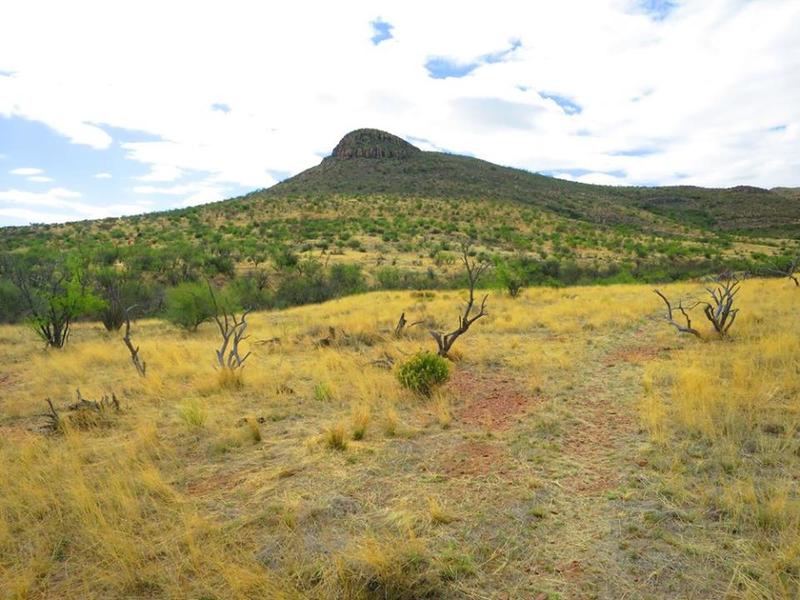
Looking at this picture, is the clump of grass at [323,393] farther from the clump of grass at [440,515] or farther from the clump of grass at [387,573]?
the clump of grass at [387,573]

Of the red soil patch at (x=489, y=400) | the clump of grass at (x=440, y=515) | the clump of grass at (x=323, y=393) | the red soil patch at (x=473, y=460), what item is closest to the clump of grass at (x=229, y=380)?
the clump of grass at (x=323, y=393)

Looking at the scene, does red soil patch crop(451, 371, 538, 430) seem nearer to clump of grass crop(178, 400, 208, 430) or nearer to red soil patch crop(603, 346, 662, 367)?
red soil patch crop(603, 346, 662, 367)

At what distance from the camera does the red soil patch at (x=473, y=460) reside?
5.36m

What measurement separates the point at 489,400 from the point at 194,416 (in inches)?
182

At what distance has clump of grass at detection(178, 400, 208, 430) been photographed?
716cm

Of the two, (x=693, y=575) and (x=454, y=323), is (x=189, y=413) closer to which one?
(x=693, y=575)

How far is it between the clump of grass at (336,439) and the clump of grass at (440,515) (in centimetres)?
191

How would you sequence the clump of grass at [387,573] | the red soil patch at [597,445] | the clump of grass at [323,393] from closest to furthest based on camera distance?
1. the clump of grass at [387,573]
2. the red soil patch at [597,445]
3. the clump of grass at [323,393]

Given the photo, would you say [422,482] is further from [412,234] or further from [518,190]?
[518,190]

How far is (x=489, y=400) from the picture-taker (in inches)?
312

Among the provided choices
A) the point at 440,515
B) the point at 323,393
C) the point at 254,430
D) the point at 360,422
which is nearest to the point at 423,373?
the point at 323,393

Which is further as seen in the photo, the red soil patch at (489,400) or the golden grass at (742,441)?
the red soil patch at (489,400)

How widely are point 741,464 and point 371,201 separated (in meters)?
54.7

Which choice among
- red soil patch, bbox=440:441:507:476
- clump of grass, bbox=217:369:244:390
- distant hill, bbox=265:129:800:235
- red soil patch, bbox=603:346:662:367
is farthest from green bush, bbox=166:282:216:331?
distant hill, bbox=265:129:800:235
